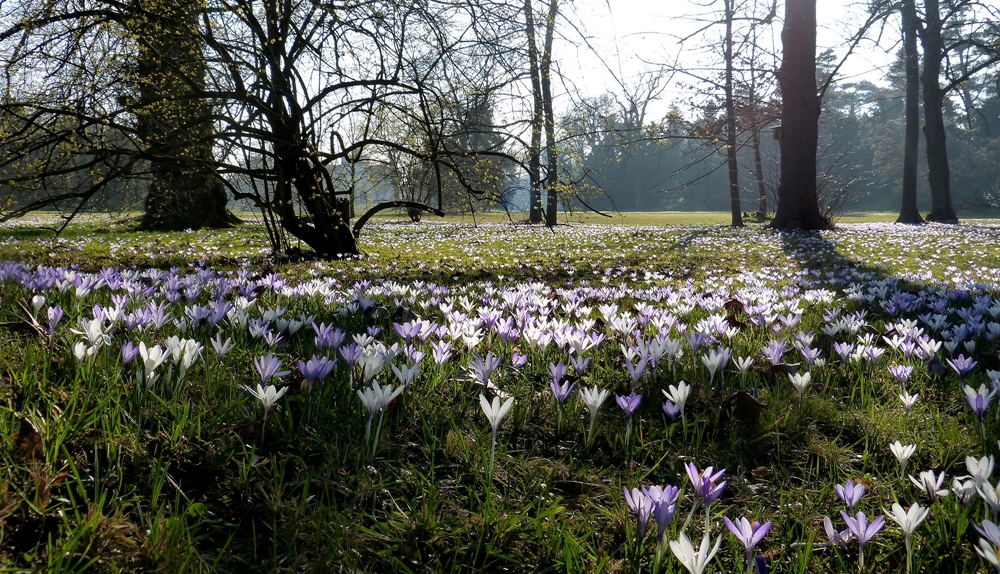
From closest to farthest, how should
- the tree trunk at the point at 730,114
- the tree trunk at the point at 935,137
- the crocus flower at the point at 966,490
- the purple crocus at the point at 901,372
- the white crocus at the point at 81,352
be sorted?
1. the crocus flower at the point at 966,490
2. the white crocus at the point at 81,352
3. the purple crocus at the point at 901,372
4. the tree trunk at the point at 730,114
5. the tree trunk at the point at 935,137

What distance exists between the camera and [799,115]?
1630cm

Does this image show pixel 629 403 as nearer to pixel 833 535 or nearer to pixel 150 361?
pixel 833 535

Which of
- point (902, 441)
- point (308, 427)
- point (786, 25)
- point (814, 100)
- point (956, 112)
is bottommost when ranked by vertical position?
point (902, 441)

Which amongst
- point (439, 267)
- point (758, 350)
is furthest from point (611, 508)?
point (439, 267)

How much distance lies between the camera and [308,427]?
165 cm

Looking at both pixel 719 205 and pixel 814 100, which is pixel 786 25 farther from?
Answer: pixel 719 205

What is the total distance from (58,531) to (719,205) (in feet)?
286

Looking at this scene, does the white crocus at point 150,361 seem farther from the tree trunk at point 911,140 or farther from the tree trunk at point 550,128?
the tree trunk at point 911,140

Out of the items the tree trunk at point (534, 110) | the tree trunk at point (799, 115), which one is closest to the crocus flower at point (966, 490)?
the tree trunk at point (534, 110)

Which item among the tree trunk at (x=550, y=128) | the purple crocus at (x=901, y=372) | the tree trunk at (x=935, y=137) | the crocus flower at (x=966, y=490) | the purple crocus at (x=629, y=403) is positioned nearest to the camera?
the crocus flower at (x=966, y=490)

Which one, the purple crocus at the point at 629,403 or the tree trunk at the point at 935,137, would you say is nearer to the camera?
the purple crocus at the point at 629,403

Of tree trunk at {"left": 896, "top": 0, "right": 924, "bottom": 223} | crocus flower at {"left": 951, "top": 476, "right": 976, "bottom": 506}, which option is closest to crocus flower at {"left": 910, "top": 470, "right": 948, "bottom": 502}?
crocus flower at {"left": 951, "top": 476, "right": 976, "bottom": 506}

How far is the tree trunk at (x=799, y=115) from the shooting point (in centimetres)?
1588

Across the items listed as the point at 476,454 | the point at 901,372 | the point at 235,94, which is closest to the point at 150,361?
the point at 476,454
